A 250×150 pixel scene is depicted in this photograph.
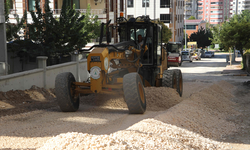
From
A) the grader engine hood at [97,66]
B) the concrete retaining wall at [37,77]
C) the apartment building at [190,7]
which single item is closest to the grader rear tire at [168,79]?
the grader engine hood at [97,66]

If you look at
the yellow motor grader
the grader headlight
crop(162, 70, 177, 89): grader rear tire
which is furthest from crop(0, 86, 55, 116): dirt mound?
crop(162, 70, 177, 89): grader rear tire

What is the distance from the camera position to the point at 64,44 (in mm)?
18953

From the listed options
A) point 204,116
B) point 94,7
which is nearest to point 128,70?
point 204,116

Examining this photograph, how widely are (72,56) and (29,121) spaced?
34.2 ft

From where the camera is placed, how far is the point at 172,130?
7.55 metres

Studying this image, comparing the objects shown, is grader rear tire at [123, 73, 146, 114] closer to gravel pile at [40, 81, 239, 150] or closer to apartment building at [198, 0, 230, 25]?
gravel pile at [40, 81, 239, 150]

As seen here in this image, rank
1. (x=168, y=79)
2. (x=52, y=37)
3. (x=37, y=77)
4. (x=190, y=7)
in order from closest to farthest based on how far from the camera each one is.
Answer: (x=168, y=79), (x=37, y=77), (x=52, y=37), (x=190, y=7)

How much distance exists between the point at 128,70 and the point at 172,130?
4202 millimetres

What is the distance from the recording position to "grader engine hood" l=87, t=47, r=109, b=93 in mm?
8938

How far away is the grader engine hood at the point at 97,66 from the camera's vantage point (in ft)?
29.3

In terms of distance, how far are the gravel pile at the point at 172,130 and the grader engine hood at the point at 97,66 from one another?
1867 mm

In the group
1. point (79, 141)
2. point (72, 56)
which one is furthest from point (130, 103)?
point (72, 56)

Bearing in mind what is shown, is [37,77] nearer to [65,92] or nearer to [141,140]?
[65,92]

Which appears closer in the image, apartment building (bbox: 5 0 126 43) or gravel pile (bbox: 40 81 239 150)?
gravel pile (bbox: 40 81 239 150)
